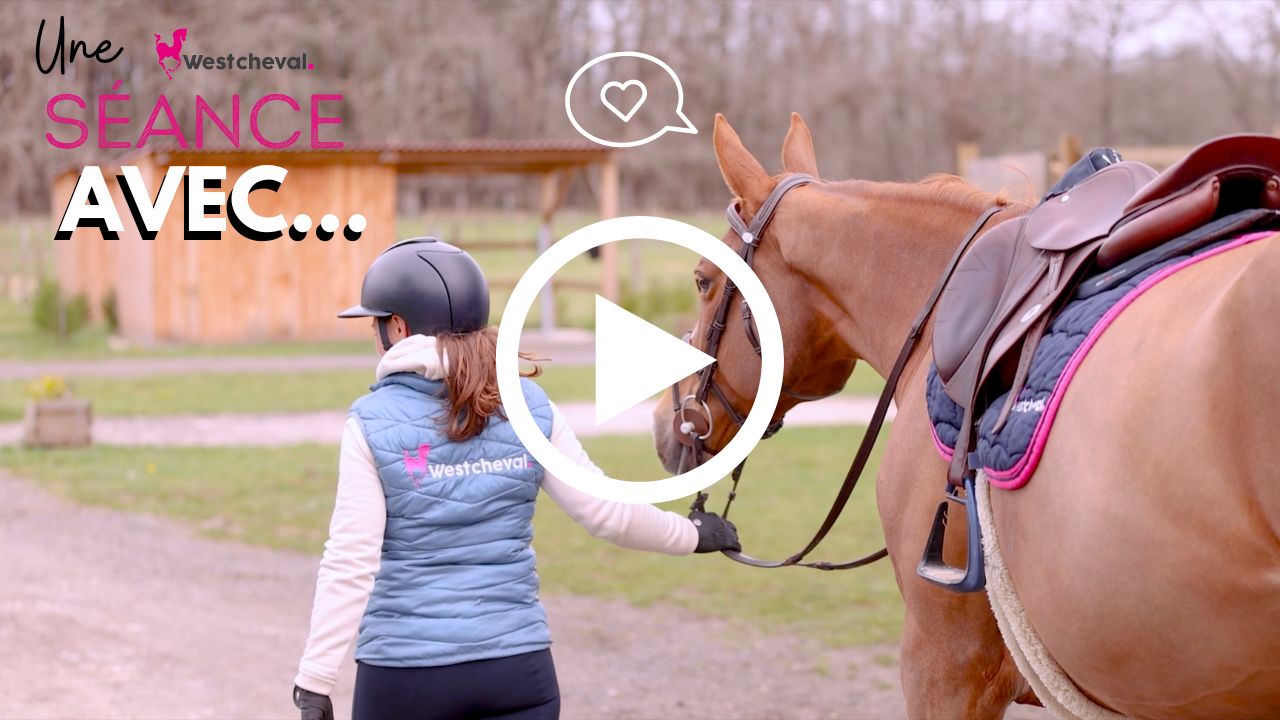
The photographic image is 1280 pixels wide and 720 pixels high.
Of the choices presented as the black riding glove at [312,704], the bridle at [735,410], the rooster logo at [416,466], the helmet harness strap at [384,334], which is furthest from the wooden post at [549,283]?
the black riding glove at [312,704]

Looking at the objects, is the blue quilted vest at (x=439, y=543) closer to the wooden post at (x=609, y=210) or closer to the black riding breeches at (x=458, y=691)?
the black riding breeches at (x=458, y=691)

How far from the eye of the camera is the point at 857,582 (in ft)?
26.2

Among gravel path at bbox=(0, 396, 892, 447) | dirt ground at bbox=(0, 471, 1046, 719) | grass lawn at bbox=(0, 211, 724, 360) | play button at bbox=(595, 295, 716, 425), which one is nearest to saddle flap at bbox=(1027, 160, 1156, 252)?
play button at bbox=(595, 295, 716, 425)

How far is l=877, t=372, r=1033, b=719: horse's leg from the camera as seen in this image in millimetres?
2979

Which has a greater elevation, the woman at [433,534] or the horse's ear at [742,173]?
the horse's ear at [742,173]

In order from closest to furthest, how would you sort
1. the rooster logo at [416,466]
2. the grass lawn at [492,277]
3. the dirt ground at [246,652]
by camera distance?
the rooster logo at [416,466] → the dirt ground at [246,652] → the grass lawn at [492,277]

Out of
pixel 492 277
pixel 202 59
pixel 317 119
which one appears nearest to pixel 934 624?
pixel 202 59

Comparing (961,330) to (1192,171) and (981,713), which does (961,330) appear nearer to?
(1192,171)

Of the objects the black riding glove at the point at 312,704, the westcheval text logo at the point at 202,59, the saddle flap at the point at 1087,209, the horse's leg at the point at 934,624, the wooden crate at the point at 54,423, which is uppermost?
the westcheval text logo at the point at 202,59

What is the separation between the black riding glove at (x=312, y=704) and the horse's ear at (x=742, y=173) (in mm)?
1815

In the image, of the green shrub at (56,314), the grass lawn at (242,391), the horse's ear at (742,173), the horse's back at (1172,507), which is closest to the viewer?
the horse's back at (1172,507)

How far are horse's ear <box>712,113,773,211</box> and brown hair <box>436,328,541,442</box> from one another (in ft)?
3.37

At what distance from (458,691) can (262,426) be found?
38.4 feet

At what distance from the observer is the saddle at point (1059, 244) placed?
240cm
